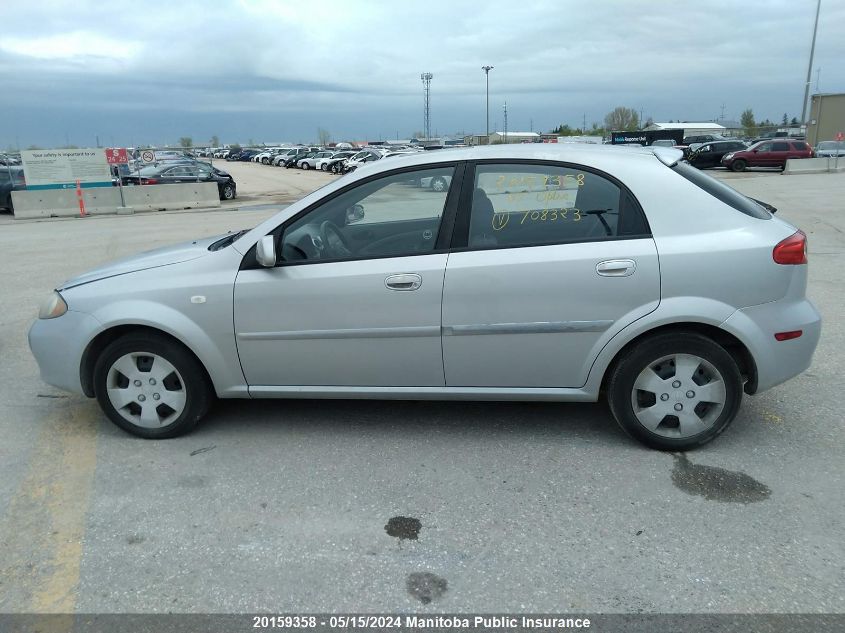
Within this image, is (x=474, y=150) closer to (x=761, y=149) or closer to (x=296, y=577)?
(x=296, y=577)

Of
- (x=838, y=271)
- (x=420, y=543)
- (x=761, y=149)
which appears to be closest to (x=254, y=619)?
(x=420, y=543)

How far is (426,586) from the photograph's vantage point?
278cm

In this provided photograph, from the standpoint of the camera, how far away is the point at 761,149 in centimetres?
3234

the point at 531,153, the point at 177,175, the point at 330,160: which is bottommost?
the point at 330,160

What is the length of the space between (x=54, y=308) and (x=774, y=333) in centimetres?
416

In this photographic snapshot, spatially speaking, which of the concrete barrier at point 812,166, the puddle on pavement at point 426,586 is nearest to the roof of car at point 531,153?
the puddle on pavement at point 426,586

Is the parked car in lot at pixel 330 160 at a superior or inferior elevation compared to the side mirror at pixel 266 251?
inferior

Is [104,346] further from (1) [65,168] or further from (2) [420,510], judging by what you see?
(1) [65,168]

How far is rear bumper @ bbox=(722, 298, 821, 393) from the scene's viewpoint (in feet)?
11.9

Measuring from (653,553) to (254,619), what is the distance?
167 cm

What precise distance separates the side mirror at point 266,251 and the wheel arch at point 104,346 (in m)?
0.73

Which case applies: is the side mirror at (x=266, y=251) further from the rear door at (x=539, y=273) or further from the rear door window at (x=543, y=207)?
the rear door window at (x=543, y=207)

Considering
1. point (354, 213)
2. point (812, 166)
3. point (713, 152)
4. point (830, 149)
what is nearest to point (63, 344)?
point (354, 213)

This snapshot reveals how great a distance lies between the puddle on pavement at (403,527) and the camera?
3.13 meters
